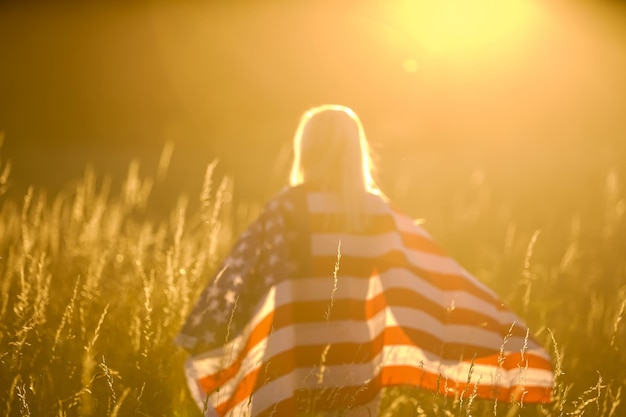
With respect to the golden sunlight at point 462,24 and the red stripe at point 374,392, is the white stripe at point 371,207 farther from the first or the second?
the golden sunlight at point 462,24

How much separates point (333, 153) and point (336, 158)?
33 mm

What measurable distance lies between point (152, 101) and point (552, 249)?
19.7 m

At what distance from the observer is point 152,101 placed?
24.9 m

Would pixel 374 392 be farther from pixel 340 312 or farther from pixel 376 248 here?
pixel 376 248

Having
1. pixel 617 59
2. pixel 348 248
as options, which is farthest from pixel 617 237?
pixel 617 59

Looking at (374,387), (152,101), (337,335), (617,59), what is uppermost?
(617,59)

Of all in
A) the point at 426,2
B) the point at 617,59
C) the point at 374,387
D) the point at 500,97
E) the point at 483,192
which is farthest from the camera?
the point at 617,59

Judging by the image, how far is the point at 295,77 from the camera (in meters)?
24.9

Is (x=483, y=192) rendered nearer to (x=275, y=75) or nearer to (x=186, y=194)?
(x=186, y=194)

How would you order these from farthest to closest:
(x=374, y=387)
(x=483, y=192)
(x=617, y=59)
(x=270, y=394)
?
1. (x=617, y=59)
2. (x=483, y=192)
3. (x=374, y=387)
4. (x=270, y=394)

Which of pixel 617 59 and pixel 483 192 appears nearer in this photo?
pixel 483 192

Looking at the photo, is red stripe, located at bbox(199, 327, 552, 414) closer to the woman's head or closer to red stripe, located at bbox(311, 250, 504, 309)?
red stripe, located at bbox(311, 250, 504, 309)

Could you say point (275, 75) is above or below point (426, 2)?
below

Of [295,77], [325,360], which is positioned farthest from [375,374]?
[295,77]
